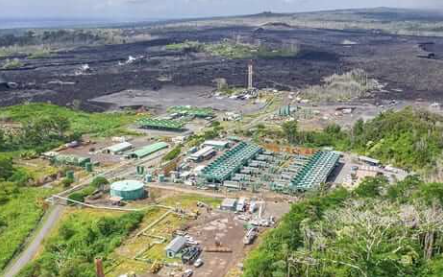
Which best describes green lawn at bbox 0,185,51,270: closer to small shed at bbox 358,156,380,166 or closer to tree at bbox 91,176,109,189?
tree at bbox 91,176,109,189

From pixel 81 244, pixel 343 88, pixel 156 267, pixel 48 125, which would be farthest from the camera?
pixel 343 88

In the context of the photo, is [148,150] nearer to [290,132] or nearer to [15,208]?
[290,132]

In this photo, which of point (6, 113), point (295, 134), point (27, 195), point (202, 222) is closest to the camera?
point (202, 222)

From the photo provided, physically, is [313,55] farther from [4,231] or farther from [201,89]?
[4,231]

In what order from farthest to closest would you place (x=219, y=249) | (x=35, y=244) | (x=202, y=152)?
(x=202, y=152) < (x=35, y=244) < (x=219, y=249)


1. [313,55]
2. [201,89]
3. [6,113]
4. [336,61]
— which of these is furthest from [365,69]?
[6,113]

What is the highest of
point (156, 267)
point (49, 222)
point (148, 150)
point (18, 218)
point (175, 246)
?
point (148, 150)

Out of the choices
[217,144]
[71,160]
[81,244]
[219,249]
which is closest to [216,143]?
[217,144]
